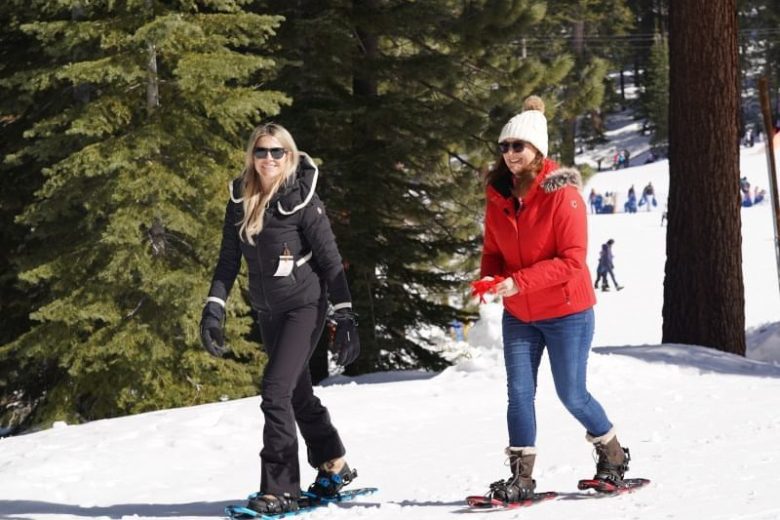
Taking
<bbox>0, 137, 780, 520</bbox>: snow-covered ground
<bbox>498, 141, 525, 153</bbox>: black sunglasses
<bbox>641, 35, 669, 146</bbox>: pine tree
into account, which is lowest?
<bbox>0, 137, 780, 520</bbox>: snow-covered ground

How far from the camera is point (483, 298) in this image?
207 inches

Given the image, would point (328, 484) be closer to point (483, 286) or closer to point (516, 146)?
point (483, 286)

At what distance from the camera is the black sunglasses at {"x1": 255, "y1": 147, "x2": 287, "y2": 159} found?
571 cm

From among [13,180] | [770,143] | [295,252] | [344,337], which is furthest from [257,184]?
[13,180]

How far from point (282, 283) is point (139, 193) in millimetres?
7003

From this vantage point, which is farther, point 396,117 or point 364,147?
point 364,147

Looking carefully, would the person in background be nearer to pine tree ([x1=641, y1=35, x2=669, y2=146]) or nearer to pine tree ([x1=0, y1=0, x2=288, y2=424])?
pine tree ([x1=641, y1=35, x2=669, y2=146])

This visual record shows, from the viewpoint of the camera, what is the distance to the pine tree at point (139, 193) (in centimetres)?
1246

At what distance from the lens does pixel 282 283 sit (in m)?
5.69

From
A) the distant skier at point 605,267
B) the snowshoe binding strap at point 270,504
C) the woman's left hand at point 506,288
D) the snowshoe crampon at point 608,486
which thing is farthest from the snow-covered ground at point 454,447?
the distant skier at point 605,267

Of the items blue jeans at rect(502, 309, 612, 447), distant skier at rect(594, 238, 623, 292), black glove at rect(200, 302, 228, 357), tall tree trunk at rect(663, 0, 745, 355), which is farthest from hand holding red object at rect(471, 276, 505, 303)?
distant skier at rect(594, 238, 623, 292)

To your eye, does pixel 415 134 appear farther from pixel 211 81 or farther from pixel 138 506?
pixel 138 506

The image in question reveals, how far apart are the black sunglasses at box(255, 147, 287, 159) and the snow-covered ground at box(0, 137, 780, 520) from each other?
167 centimetres

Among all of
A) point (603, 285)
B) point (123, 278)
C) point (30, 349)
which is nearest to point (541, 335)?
point (123, 278)
